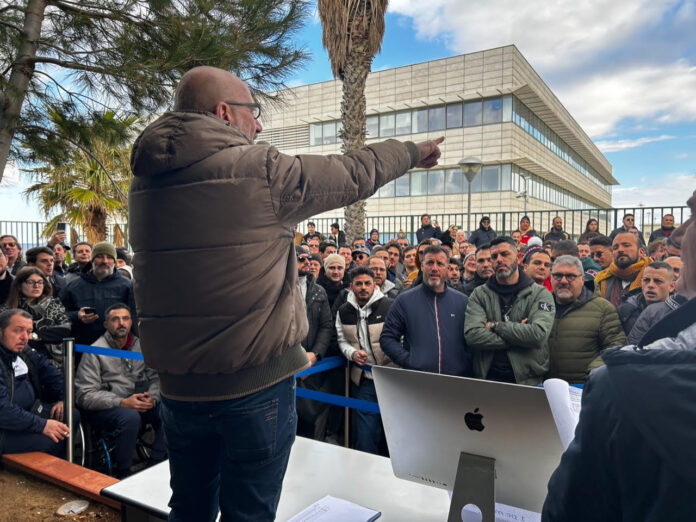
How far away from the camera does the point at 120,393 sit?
3947 millimetres

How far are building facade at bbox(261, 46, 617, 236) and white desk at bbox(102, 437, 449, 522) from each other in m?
19.5

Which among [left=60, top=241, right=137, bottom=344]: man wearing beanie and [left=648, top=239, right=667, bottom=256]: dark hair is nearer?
[left=60, top=241, right=137, bottom=344]: man wearing beanie

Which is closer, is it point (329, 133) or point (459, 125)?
point (459, 125)

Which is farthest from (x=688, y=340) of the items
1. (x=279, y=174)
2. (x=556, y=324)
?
(x=556, y=324)

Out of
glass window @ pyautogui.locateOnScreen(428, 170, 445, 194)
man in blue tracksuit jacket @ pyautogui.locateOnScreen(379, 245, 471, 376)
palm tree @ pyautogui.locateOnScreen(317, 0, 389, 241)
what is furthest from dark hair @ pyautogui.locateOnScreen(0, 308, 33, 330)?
glass window @ pyautogui.locateOnScreen(428, 170, 445, 194)

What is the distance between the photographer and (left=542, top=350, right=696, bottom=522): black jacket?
0.67m

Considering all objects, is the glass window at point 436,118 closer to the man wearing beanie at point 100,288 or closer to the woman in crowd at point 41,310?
the man wearing beanie at point 100,288

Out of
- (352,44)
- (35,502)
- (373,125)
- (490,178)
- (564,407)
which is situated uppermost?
(373,125)

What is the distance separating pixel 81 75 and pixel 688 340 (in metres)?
5.89

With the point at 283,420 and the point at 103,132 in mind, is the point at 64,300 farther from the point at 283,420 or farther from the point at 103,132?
the point at 283,420

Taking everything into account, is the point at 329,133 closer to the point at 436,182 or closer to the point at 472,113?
the point at 436,182

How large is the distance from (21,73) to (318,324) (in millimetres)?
3835

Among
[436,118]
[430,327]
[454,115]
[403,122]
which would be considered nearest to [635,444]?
[430,327]

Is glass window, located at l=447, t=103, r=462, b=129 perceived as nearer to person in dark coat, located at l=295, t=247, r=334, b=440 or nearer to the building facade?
the building facade
